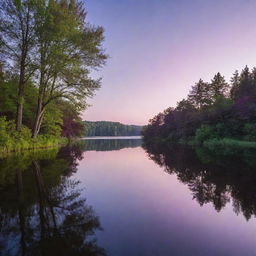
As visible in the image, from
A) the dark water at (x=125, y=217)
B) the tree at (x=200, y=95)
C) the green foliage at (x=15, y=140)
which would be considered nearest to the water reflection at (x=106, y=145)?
the green foliage at (x=15, y=140)

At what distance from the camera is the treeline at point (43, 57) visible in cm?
1455

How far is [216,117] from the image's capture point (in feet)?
108

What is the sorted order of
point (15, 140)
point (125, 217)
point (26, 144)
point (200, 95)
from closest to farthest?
point (125, 217), point (15, 140), point (26, 144), point (200, 95)

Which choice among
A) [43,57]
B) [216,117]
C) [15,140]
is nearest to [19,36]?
[43,57]

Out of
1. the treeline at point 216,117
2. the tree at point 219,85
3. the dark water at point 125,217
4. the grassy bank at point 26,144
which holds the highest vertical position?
the tree at point 219,85

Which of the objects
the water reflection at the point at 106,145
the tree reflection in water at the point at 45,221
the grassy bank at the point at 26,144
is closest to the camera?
the tree reflection in water at the point at 45,221

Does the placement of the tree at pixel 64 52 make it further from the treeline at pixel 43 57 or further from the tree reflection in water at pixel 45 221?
the tree reflection in water at pixel 45 221

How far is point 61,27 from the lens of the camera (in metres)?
14.9

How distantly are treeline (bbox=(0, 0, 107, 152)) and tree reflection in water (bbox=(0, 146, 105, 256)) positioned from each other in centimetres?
937

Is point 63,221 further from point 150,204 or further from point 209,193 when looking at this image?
point 209,193

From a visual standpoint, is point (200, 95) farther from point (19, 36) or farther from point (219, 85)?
point (19, 36)

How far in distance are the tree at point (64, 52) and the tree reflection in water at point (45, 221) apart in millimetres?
12357

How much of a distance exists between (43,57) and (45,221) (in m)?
15.0

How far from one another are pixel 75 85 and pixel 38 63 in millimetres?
3356
